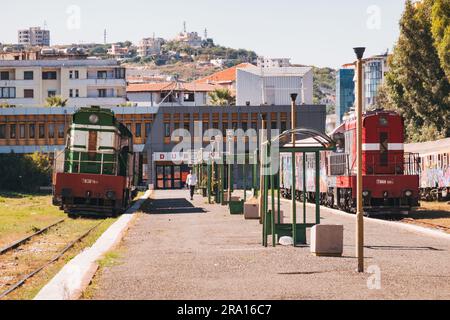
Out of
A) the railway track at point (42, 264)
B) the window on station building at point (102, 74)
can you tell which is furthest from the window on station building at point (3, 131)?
the railway track at point (42, 264)

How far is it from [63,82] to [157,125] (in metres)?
30.0

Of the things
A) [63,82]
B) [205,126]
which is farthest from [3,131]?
[63,82]

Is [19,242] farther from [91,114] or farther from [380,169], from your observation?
[380,169]

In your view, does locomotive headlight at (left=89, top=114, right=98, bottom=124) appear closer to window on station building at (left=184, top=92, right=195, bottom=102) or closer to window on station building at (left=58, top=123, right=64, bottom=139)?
window on station building at (left=58, top=123, right=64, bottom=139)

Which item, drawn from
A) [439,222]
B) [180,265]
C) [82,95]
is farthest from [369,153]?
[82,95]

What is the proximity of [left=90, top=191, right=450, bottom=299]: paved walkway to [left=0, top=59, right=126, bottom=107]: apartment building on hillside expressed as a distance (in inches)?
4013

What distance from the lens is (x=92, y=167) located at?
4041 centimetres

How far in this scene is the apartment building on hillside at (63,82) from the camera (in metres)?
127

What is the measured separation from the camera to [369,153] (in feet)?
120

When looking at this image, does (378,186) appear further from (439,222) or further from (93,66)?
(93,66)

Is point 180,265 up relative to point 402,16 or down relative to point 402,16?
down

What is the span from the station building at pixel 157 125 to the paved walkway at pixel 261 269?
73.7 meters

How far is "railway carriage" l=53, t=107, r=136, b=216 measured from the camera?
3928 centimetres
